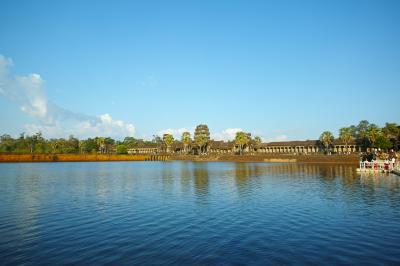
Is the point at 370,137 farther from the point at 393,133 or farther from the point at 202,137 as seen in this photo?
the point at 202,137

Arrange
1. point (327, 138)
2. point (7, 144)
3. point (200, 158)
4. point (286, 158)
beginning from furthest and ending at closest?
point (7, 144) < point (200, 158) < point (327, 138) < point (286, 158)

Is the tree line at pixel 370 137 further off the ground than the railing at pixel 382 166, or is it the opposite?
the tree line at pixel 370 137

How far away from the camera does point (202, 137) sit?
622 feet

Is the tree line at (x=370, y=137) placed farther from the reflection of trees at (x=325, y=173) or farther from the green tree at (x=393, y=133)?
the reflection of trees at (x=325, y=173)

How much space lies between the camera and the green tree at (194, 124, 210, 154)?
188125mm

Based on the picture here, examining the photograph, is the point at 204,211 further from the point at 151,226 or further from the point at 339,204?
the point at 339,204

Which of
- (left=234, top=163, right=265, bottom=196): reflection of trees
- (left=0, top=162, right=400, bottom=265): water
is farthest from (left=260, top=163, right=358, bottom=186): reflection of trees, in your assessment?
(left=0, top=162, right=400, bottom=265): water

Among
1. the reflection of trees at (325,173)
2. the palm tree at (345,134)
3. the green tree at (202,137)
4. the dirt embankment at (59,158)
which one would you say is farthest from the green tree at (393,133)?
the dirt embankment at (59,158)

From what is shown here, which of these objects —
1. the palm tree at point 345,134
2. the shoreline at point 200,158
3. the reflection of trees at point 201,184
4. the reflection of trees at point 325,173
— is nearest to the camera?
the reflection of trees at point 201,184

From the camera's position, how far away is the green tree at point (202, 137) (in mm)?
188125

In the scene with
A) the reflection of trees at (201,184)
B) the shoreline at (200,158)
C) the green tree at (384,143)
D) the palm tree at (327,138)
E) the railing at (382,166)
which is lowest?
the reflection of trees at (201,184)

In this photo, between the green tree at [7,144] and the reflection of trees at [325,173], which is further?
the green tree at [7,144]

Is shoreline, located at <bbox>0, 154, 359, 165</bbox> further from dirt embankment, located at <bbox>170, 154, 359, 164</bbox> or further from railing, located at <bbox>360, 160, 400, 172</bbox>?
railing, located at <bbox>360, 160, 400, 172</bbox>

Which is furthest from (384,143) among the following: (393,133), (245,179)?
(245,179)
